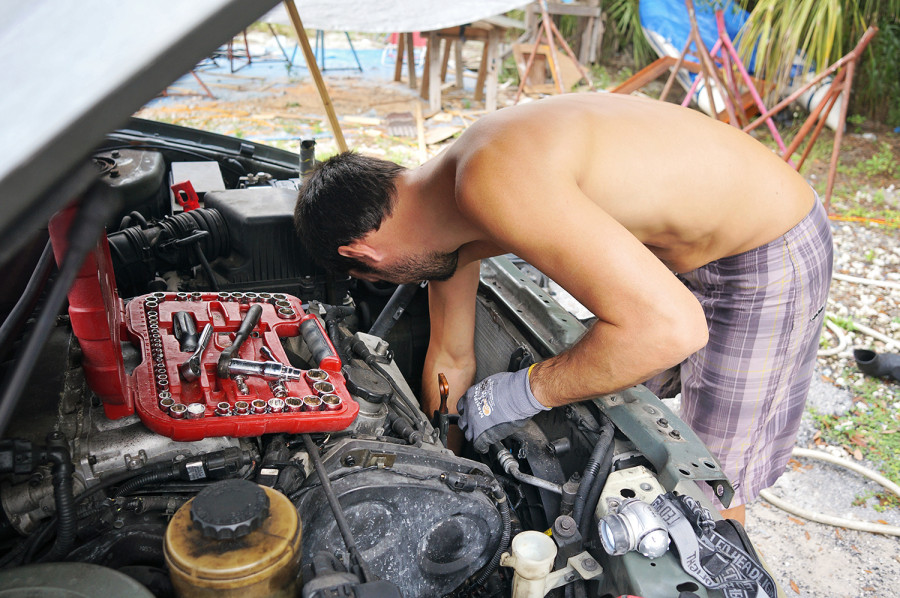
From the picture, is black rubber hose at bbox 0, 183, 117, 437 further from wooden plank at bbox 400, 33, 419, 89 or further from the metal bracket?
wooden plank at bbox 400, 33, 419, 89

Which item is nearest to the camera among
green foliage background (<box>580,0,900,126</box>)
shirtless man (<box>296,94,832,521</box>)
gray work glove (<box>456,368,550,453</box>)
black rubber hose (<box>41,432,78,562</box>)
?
black rubber hose (<box>41,432,78,562</box>)

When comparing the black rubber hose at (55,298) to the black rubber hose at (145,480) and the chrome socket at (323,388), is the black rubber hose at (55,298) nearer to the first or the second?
the black rubber hose at (145,480)

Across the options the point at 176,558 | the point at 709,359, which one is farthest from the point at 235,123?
the point at 176,558

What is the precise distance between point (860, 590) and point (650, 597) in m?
1.68

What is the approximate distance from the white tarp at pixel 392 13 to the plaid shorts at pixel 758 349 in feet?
7.34

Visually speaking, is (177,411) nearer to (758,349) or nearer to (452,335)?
(452,335)

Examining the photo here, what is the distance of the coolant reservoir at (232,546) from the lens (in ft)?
2.63

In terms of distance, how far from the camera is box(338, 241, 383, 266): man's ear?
5.42 ft

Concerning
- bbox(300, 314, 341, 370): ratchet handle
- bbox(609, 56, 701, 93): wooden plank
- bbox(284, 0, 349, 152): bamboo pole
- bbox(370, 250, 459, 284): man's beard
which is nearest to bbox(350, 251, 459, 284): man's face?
bbox(370, 250, 459, 284): man's beard

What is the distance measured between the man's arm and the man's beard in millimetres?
94

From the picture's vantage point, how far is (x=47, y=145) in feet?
1.66

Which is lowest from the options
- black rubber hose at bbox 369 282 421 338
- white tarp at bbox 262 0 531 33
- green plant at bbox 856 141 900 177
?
green plant at bbox 856 141 900 177

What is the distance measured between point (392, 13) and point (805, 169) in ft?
13.3

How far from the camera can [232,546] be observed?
0.83 m
